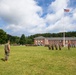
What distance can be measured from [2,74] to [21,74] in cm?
123

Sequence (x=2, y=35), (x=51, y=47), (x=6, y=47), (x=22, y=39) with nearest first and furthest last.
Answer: (x=6, y=47)
(x=51, y=47)
(x=2, y=35)
(x=22, y=39)

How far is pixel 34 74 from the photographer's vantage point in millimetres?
13102

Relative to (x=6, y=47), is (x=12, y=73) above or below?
below

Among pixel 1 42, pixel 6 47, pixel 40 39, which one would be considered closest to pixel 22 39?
pixel 40 39

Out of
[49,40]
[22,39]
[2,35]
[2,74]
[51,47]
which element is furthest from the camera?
[49,40]

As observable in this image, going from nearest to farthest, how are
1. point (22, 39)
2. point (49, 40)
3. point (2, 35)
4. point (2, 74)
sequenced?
1. point (2, 74)
2. point (2, 35)
3. point (22, 39)
4. point (49, 40)

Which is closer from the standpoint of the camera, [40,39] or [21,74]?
[21,74]

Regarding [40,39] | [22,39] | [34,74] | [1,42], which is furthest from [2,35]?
[34,74]

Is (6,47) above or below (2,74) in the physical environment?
above

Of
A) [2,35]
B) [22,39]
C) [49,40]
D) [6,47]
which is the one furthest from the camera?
[49,40]

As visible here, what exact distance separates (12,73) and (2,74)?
2.42 ft

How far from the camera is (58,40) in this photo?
557 feet

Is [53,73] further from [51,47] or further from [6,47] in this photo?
[51,47]

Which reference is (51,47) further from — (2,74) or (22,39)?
(22,39)
